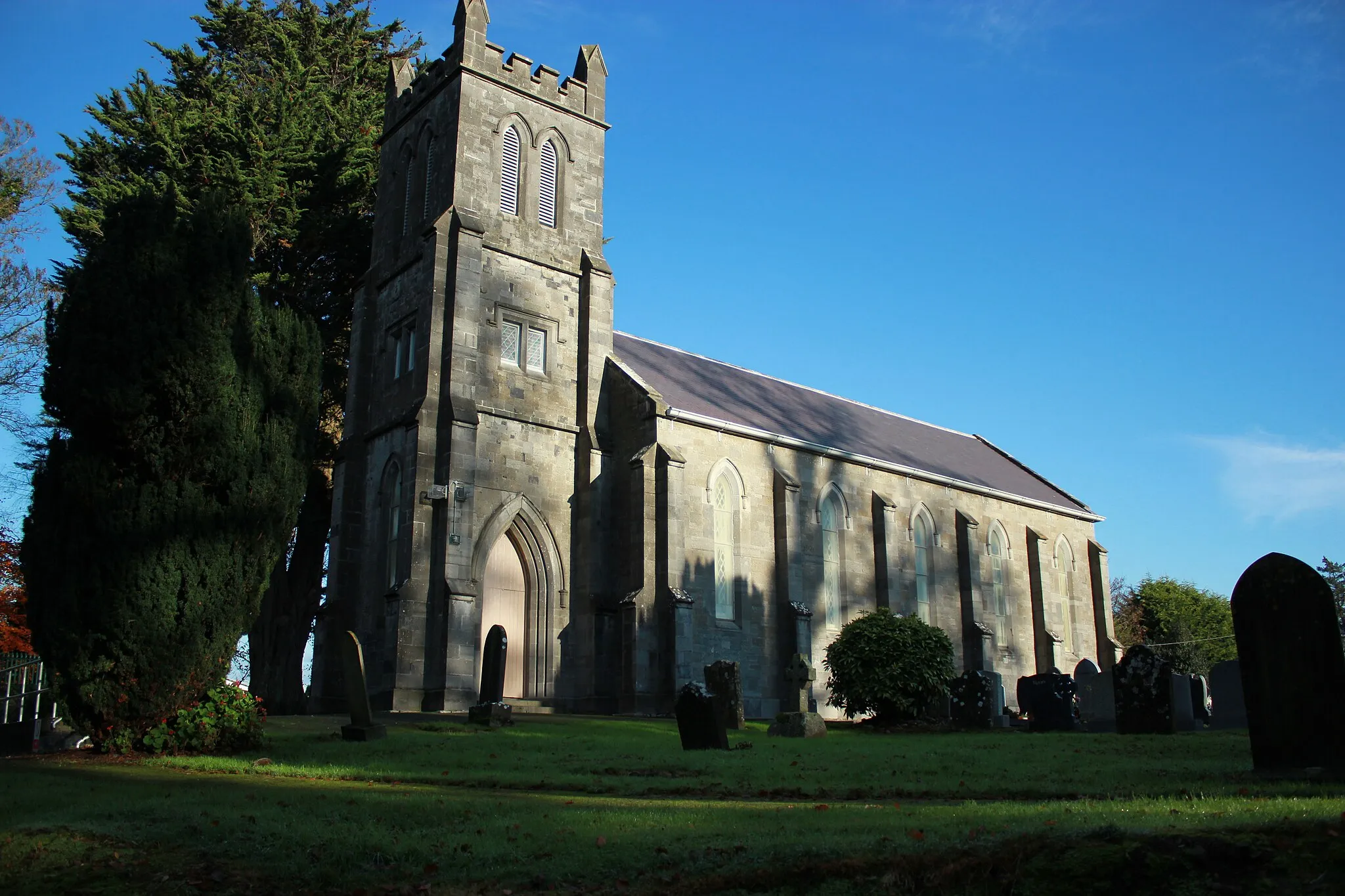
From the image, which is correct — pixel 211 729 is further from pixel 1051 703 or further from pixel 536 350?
pixel 1051 703

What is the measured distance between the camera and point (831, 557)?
33188mm

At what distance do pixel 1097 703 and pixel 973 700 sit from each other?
2.60m

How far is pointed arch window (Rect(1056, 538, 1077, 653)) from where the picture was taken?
134ft

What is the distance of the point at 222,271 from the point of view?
17.2m

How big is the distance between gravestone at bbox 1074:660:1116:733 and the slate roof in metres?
11.9

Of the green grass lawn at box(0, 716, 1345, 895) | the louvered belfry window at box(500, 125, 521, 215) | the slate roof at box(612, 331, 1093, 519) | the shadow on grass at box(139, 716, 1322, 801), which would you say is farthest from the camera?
the slate roof at box(612, 331, 1093, 519)

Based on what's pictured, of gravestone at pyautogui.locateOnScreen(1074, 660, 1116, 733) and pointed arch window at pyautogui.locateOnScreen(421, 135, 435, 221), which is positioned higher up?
pointed arch window at pyautogui.locateOnScreen(421, 135, 435, 221)

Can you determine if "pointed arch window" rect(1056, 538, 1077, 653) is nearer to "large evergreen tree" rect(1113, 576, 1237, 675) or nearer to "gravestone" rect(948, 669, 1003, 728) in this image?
"large evergreen tree" rect(1113, 576, 1237, 675)

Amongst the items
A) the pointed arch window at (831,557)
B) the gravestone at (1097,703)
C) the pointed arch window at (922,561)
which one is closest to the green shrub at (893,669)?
the gravestone at (1097,703)

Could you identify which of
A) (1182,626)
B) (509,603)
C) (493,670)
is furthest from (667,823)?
(1182,626)

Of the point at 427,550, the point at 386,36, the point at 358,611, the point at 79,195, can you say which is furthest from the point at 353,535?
the point at 386,36

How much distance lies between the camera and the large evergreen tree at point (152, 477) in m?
15.7

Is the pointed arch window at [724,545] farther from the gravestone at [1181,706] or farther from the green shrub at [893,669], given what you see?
the gravestone at [1181,706]

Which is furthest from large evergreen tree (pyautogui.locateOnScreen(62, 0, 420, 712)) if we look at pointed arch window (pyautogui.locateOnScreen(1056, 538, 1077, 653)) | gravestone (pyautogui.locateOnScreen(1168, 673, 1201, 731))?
pointed arch window (pyautogui.locateOnScreen(1056, 538, 1077, 653))
